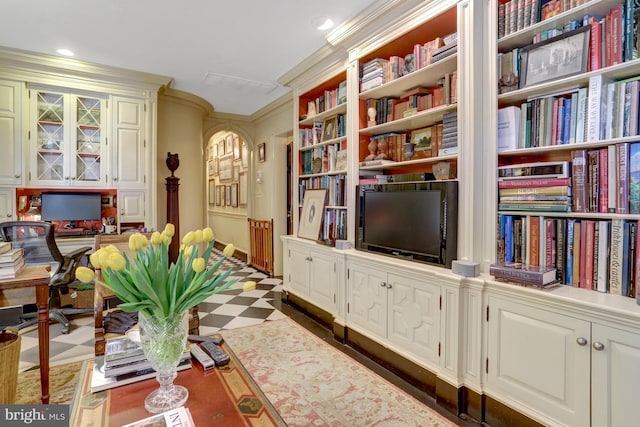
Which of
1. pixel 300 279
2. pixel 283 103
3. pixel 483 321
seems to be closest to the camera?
pixel 483 321

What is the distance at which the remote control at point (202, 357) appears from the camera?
1.33 meters

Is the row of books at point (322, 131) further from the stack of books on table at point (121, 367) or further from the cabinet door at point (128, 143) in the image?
the stack of books on table at point (121, 367)

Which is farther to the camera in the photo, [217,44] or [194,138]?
[194,138]

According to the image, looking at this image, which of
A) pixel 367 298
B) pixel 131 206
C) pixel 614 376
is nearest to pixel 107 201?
pixel 131 206

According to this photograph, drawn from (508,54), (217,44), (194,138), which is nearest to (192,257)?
(508,54)

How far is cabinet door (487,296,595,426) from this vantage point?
4.78 ft

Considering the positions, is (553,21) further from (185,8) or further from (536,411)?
(185,8)

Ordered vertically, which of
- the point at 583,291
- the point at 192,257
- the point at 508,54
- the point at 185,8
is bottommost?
the point at 583,291

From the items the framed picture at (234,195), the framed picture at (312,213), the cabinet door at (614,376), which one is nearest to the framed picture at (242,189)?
the framed picture at (234,195)

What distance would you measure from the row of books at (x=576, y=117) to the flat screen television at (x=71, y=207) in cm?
419

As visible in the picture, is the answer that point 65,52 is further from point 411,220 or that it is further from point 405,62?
point 411,220

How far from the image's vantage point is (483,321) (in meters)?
1.82

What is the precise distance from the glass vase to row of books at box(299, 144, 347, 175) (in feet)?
7.35

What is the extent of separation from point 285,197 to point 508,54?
3.66 m
